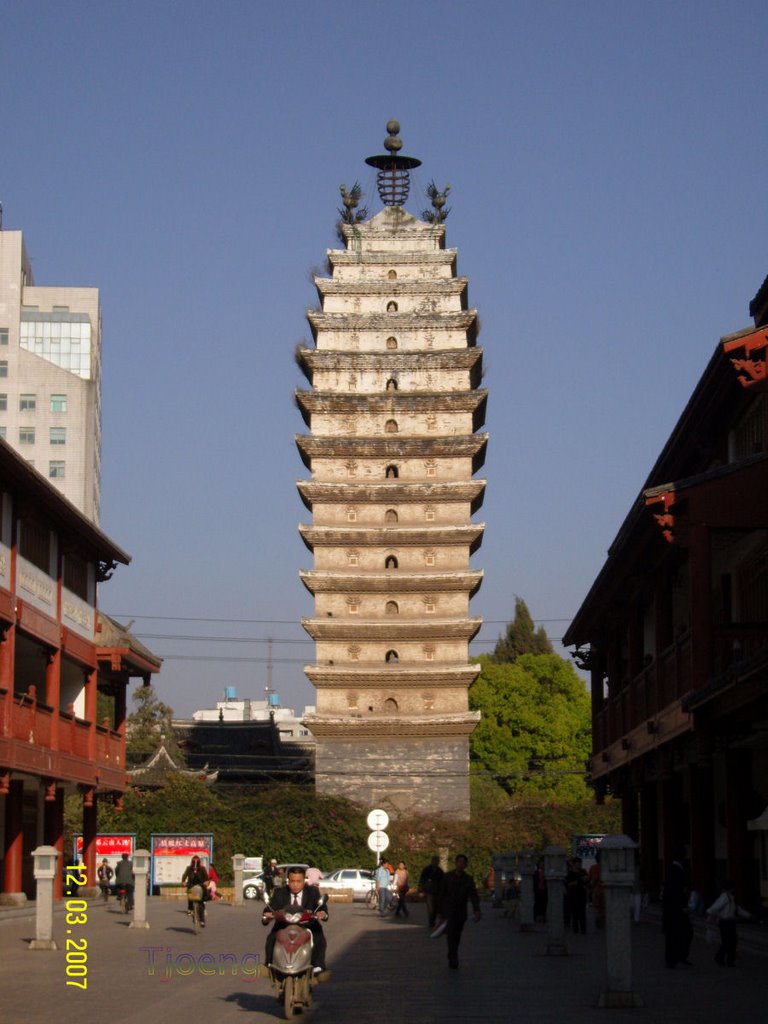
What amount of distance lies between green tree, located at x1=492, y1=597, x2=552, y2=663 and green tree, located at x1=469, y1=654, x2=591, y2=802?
13.2 metres

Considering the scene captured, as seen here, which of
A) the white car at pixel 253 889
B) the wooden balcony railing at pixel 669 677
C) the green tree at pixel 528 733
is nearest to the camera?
the wooden balcony railing at pixel 669 677

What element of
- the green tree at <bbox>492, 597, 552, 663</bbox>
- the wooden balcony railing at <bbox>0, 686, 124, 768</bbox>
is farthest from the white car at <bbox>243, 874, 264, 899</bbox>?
the green tree at <bbox>492, 597, 552, 663</bbox>

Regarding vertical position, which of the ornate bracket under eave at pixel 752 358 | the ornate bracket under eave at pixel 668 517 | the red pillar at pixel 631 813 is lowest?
the red pillar at pixel 631 813

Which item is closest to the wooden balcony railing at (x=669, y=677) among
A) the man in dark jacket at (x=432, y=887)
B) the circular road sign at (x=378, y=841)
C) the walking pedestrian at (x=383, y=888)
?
the man in dark jacket at (x=432, y=887)

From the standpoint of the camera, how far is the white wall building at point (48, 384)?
4454 inches

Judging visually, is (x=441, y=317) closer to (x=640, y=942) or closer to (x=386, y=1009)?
(x=640, y=942)

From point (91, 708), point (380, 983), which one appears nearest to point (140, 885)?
point (91, 708)

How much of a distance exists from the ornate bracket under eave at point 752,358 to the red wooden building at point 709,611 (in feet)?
0.06

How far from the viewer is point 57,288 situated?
11788 centimetres

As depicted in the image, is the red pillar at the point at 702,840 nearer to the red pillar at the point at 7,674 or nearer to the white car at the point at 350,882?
the red pillar at the point at 7,674

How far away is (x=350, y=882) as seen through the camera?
55469mm

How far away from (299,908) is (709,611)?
9.85 m

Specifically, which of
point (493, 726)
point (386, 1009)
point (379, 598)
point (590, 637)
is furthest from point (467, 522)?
point (386, 1009)

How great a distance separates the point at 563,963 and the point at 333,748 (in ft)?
171
